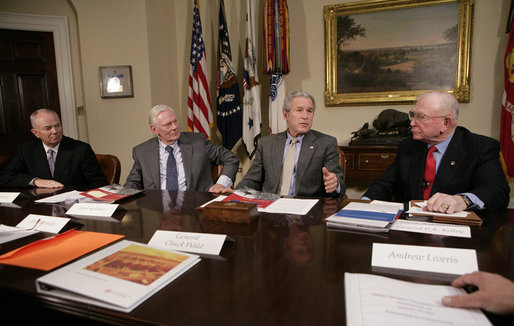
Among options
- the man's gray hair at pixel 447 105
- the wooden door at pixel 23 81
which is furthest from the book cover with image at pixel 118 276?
the wooden door at pixel 23 81

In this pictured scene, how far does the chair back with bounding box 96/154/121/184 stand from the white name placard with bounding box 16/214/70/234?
4.57 ft

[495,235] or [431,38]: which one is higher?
[431,38]

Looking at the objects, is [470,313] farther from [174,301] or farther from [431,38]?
[431,38]

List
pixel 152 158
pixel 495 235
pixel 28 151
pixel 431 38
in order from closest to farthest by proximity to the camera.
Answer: pixel 495 235 < pixel 152 158 < pixel 28 151 < pixel 431 38

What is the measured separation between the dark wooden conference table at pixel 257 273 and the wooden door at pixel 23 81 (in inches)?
141

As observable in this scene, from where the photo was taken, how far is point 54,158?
9.16 ft

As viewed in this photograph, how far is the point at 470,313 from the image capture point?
0.70 meters

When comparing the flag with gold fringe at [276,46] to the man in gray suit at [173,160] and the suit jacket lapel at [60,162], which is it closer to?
the man in gray suit at [173,160]

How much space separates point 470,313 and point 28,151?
306cm

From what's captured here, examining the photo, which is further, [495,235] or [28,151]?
[28,151]

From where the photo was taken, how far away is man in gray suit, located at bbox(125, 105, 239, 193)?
2.51 metres

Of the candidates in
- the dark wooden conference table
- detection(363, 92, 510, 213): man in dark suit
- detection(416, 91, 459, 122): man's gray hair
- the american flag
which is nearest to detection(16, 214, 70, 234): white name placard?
the dark wooden conference table

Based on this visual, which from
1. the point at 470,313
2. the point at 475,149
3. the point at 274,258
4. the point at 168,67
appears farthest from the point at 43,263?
the point at 168,67

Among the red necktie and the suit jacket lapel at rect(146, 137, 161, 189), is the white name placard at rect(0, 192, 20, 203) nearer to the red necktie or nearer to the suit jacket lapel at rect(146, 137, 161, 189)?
the suit jacket lapel at rect(146, 137, 161, 189)
